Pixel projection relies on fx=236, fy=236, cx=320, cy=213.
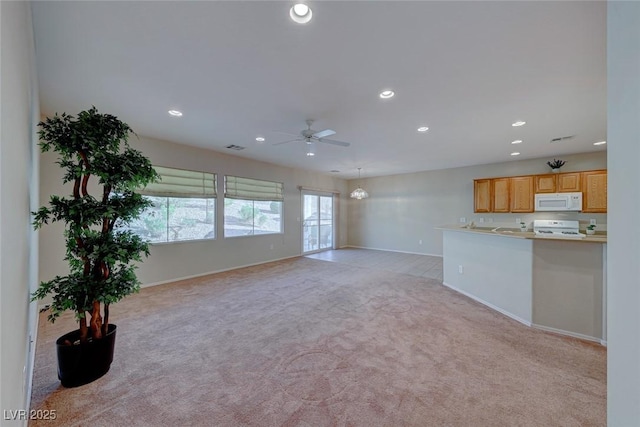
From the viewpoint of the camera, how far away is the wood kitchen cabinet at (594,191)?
501 cm

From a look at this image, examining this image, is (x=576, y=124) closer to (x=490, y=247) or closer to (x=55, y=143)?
(x=490, y=247)

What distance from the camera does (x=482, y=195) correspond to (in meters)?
6.42

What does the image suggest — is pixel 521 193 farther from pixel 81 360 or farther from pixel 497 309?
pixel 81 360

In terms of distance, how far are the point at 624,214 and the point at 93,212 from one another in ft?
10.6

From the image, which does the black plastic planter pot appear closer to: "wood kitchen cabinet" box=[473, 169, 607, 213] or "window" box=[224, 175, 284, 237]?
"window" box=[224, 175, 284, 237]

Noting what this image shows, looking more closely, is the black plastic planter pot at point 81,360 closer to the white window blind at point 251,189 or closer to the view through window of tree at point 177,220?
the view through window of tree at point 177,220

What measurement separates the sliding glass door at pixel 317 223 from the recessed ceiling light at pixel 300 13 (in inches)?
233

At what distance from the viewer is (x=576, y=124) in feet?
11.8

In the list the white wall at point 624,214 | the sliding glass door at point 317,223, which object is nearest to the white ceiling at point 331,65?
the white wall at point 624,214

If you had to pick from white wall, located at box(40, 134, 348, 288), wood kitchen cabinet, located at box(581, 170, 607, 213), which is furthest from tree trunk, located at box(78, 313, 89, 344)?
wood kitchen cabinet, located at box(581, 170, 607, 213)

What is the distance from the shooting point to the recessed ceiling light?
5.06 feet

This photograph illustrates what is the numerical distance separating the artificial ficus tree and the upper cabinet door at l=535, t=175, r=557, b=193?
7.64 meters

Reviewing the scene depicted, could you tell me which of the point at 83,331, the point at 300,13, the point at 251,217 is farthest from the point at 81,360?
the point at 251,217

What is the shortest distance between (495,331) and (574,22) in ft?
9.61
